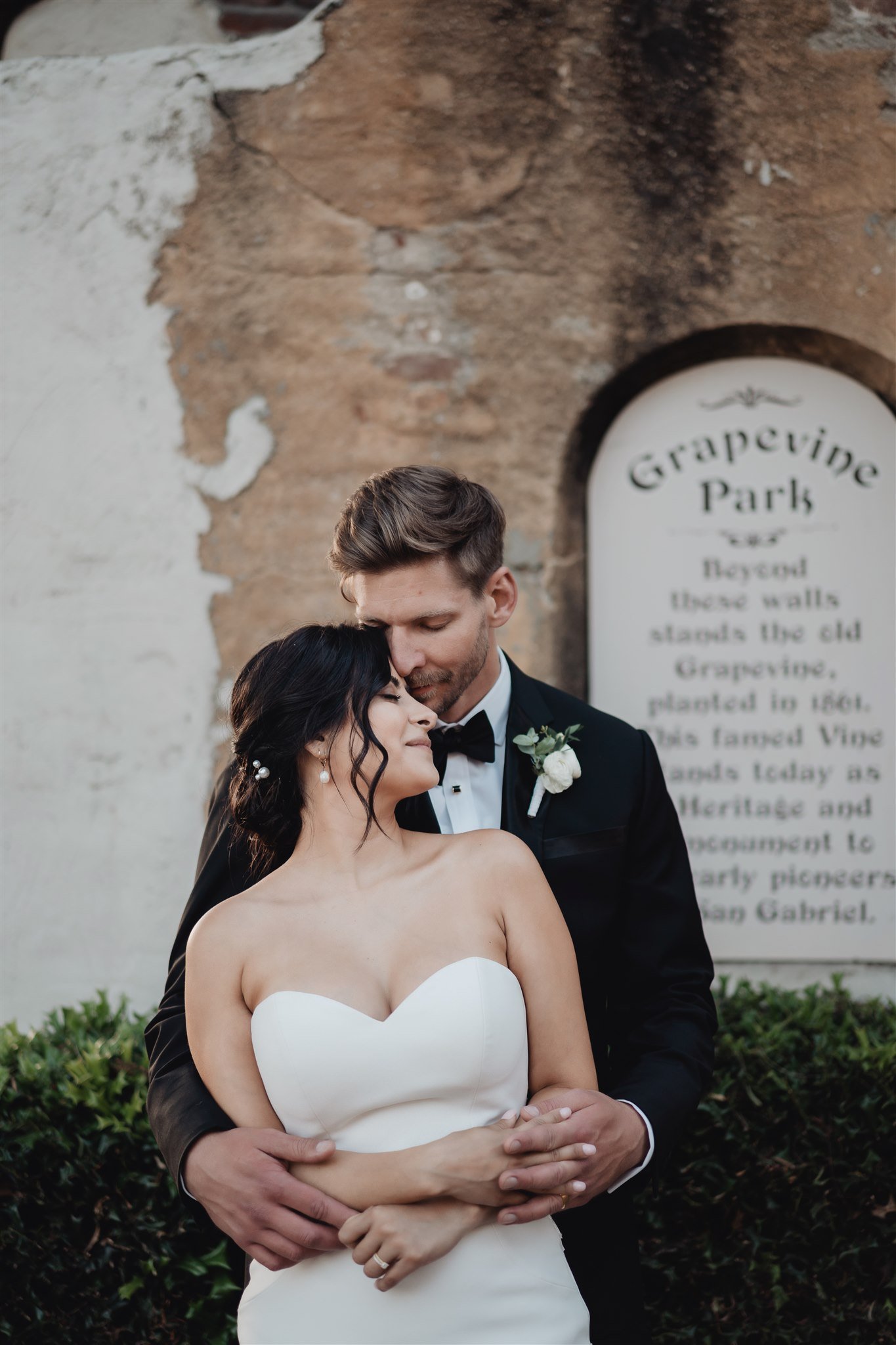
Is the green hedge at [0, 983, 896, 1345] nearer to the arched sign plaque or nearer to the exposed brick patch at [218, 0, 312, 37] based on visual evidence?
the arched sign plaque

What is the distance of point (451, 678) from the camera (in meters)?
2.56

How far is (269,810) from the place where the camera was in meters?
2.32

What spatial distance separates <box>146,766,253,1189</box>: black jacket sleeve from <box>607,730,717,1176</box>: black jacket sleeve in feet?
2.71

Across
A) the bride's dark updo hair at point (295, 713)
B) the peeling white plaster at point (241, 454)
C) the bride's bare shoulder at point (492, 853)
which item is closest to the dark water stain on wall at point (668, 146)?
the peeling white plaster at point (241, 454)

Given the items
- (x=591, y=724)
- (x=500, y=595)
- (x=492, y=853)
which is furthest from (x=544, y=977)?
(x=500, y=595)

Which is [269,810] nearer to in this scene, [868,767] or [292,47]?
[868,767]

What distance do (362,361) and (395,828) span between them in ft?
7.22

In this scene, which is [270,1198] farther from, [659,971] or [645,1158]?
[659,971]

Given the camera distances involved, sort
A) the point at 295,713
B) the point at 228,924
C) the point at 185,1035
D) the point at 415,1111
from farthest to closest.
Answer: the point at 185,1035 → the point at 295,713 → the point at 228,924 → the point at 415,1111

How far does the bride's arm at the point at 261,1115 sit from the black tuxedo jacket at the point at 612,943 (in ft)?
0.47

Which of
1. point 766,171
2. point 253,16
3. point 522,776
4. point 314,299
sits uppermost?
point 253,16

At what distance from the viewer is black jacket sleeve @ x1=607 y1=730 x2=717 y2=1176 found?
234cm

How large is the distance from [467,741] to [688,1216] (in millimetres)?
1574

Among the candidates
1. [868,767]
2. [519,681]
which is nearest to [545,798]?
[519,681]
